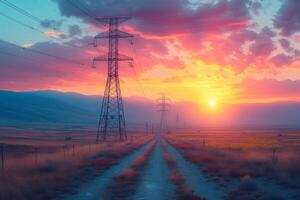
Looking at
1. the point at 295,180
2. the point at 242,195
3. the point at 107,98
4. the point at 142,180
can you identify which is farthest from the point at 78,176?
the point at 107,98

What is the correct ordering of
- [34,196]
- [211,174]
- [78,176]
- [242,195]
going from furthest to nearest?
1. [211,174]
2. [78,176]
3. [242,195]
4. [34,196]

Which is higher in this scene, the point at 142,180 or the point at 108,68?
the point at 108,68

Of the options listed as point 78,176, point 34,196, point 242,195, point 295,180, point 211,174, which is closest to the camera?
point 34,196

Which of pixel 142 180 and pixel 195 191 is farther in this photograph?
pixel 142 180

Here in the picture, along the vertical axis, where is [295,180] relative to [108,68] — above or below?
below

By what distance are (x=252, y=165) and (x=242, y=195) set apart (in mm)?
11990

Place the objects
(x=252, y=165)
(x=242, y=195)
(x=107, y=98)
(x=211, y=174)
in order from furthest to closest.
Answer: (x=107, y=98), (x=252, y=165), (x=211, y=174), (x=242, y=195)

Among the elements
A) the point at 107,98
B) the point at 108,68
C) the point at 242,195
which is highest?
the point at 108,68

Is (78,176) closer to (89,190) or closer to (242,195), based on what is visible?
(89,190)

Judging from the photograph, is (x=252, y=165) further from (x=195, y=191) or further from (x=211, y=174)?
(x=195, y=191)

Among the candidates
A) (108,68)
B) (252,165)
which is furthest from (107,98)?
(252,165)

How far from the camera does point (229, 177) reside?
22.6 m

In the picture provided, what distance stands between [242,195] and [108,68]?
1536 inches

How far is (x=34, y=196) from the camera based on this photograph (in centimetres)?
1552
